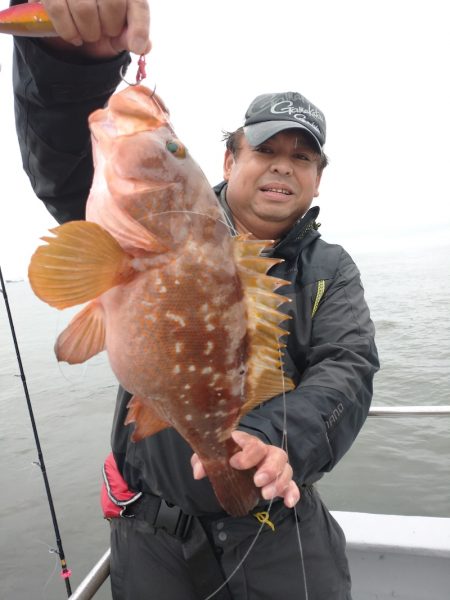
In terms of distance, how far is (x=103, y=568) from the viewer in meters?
2.54

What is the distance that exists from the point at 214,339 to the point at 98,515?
738 cm

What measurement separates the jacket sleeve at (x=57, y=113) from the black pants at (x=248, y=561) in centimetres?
169

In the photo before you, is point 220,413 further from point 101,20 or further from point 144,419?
point 101,20

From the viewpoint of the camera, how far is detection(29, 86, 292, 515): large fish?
1.36 meters

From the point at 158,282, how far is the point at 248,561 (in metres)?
1.50

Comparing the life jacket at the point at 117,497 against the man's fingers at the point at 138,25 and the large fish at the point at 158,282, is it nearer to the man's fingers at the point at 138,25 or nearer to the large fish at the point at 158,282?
the large fish at the point at 158,282

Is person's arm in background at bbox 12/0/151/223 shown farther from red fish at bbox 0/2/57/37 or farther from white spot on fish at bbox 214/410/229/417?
white spot on fish at bbox 214/410/229/417

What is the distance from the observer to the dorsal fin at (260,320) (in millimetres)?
1626

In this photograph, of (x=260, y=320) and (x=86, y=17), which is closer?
(x=86, y=17)

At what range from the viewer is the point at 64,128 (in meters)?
1.80

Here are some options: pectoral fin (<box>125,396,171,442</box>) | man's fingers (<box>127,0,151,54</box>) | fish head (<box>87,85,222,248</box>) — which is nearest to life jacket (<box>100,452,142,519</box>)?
pectoral fin (<box>125,396,171,442</box>)

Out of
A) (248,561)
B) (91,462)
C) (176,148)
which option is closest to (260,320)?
(176,148)

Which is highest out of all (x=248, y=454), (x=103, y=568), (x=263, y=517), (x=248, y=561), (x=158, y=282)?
(x=158, y=282)

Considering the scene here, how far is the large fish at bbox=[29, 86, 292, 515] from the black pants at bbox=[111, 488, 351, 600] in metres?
0.62
